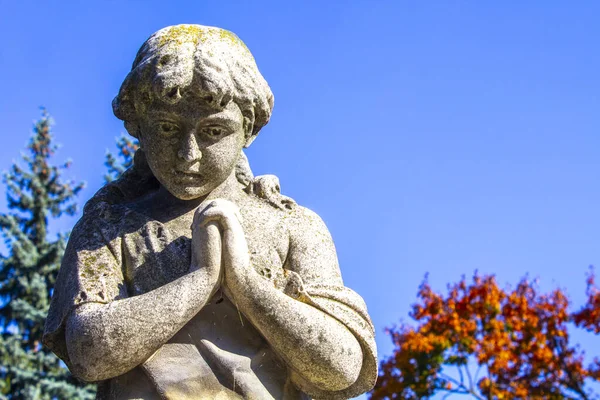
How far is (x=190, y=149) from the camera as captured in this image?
476 centimetres

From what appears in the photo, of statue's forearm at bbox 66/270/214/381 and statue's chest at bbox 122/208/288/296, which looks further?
statue's chest at bbox 122/208/288/296

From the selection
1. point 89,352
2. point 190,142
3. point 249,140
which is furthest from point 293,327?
point 249,140

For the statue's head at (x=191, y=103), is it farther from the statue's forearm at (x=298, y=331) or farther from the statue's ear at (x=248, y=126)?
the statue's forearm at (x=298, y=331)

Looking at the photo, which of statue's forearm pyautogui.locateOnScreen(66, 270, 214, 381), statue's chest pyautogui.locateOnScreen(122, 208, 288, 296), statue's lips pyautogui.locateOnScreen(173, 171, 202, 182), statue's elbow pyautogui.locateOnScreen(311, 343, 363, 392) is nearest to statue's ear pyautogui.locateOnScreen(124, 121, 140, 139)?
statue's lips pyautogui.locateOnScreen(173, 171, 202, 182)

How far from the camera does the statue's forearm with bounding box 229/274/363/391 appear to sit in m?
4.47

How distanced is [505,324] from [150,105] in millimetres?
20679

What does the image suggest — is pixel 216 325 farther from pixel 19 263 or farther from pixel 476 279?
pixel 476 279

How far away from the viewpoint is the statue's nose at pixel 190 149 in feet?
15.6

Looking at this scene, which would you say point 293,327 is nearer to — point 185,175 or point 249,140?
point 185,175

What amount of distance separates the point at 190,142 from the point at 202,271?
69cm

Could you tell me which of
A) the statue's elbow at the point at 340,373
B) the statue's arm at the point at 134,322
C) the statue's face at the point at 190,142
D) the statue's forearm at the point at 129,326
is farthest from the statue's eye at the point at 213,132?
the statue's elbow at the point at 340,373

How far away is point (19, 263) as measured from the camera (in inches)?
739

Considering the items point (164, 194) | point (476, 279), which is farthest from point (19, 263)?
point (164, 194)

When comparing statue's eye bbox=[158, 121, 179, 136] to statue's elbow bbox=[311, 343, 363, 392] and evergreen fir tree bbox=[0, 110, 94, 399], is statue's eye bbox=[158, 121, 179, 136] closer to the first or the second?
statue's elbow bbox=[311, 343, 363, 392]
